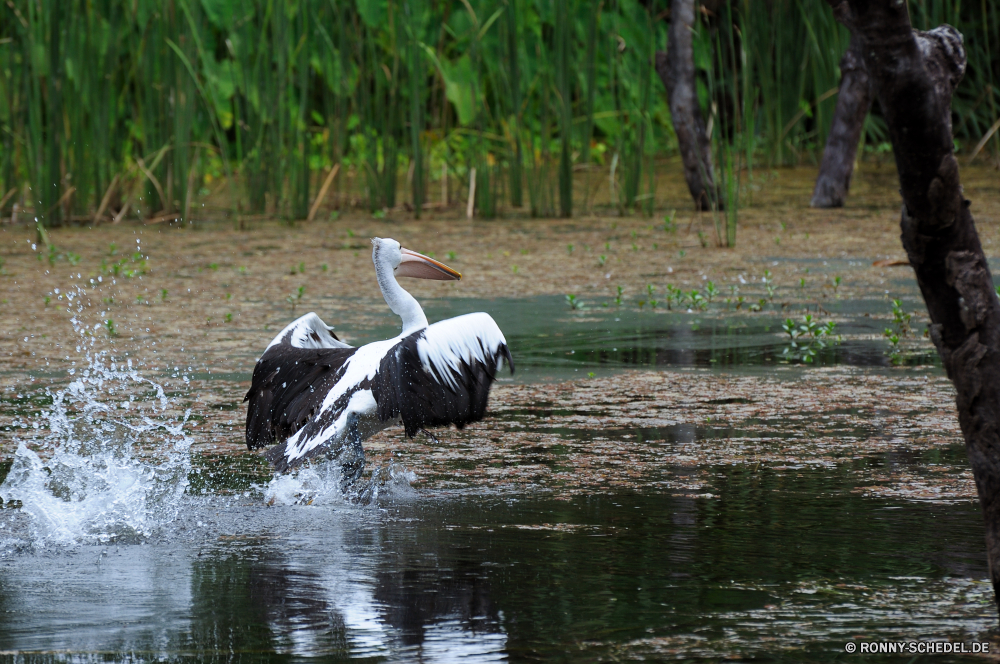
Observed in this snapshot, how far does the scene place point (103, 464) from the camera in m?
4.09

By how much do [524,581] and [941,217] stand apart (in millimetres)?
1207

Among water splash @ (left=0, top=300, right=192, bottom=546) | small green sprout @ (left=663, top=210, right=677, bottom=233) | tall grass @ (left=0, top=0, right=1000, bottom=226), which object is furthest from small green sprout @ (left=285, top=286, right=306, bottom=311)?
small green sprout @ (left=663, top=210, right=677, bottom=233)

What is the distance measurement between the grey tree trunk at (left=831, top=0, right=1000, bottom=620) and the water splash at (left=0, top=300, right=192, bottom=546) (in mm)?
2095

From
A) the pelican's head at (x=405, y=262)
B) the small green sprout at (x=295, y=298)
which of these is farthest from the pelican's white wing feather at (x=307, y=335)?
the small green sprout at (x=295, y=298)

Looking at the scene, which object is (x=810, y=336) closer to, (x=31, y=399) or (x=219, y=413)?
(x=219, y=413)

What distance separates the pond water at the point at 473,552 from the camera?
100 inches

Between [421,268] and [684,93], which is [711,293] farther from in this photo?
[684,93]

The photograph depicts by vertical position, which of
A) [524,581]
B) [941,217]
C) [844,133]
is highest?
[844,133]

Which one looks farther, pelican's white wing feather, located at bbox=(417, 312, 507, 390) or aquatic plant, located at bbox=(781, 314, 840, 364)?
aquatic plant, located at bbox=(781, 314, 840, 364)

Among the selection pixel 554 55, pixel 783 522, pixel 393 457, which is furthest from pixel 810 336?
pixel 554 55

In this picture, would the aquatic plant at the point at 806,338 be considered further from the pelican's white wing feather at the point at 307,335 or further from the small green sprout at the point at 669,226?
the small green sprout at the point at 669,226

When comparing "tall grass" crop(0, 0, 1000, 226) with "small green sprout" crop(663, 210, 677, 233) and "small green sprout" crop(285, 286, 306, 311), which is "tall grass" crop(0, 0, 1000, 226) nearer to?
"small green sprout" crop(663, 210, 677, 233)

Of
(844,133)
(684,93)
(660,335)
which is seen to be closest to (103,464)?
(660,335)

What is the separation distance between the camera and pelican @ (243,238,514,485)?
3.87 m
